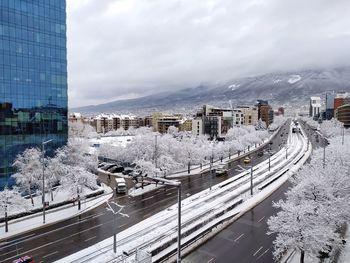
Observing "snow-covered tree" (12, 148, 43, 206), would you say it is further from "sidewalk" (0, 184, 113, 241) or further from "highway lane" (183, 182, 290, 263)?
"highway lane" (183, 182, 290, 263)

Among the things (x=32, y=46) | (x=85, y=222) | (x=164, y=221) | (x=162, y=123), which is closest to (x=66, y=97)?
(x=32, y=46)

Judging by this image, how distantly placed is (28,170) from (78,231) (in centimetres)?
1960

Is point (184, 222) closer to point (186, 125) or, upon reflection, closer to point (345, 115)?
point (186, 125)

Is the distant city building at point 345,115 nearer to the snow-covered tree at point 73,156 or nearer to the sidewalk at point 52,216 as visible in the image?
the sidewalk at point 52,216

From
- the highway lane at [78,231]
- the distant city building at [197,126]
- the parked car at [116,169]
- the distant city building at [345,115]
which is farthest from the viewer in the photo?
the distant city building at [345,115]

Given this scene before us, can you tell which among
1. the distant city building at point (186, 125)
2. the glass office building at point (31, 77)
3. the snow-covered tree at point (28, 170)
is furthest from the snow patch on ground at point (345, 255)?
the distant city building at point (186, 125)

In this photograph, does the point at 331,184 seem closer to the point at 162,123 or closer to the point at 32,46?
the point at 32,46

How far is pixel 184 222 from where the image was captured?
132 ft

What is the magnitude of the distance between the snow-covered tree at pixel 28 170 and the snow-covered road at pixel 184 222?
72.8 feet

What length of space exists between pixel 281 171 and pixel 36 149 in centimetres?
5865

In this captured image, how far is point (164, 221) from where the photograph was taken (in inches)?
1620

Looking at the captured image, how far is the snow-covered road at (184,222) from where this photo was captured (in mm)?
32434

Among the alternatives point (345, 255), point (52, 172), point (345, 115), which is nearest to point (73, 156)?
point (52, 172)

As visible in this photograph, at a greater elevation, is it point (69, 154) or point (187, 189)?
point (69, 154)
